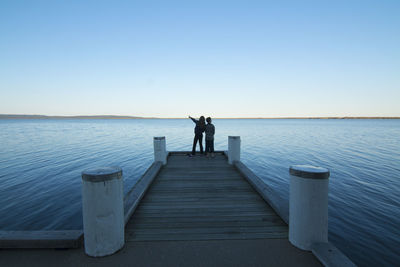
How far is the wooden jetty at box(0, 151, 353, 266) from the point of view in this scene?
97.4 inches

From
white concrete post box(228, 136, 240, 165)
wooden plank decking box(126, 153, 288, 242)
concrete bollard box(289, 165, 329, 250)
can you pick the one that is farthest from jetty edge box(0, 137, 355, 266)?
white concrete post box(228, 136, 240, 165)

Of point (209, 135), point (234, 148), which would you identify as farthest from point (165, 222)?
point (209, 135)

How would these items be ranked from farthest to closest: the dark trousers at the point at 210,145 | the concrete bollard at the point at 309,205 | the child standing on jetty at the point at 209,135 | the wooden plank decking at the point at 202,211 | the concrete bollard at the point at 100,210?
the dark trousers at the point at 210,145 → the child standing on jetty at the point at 209,135 → the wooden plank decking at the point at 202,211 → the concrete bollard at the point at 309,205 → the concrete bollard at the point at 100,210

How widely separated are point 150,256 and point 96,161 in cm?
1518

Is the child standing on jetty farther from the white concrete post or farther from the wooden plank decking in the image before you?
the wooden plank decking

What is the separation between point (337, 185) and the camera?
10.0 m

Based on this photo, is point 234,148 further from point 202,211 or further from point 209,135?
point 202,211

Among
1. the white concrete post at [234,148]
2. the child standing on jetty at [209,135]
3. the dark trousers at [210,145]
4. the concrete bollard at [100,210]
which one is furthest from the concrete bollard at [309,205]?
the dark trousers at [210,145]

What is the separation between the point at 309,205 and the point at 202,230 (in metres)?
1.70

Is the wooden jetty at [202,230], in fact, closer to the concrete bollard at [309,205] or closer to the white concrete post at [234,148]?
the concrete bollard at [309,205]

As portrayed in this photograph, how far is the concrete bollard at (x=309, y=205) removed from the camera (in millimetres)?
2572

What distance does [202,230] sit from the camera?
10.8ft

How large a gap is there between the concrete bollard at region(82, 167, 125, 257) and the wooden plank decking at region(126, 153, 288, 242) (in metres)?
0.50

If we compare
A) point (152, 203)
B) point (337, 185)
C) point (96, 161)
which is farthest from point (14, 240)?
point (96, 161)
